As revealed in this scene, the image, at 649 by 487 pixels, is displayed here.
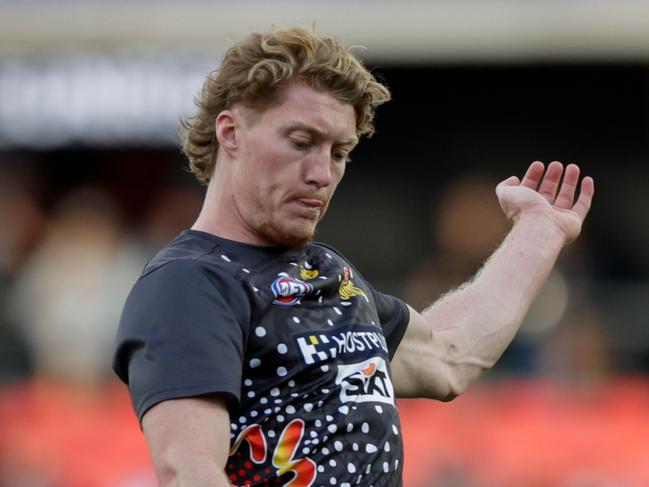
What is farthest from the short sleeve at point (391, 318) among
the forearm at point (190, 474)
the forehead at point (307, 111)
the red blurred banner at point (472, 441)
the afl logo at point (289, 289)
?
the red blurred banner at point (472, 441)

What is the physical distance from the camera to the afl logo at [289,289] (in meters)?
4.17

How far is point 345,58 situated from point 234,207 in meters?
0.53

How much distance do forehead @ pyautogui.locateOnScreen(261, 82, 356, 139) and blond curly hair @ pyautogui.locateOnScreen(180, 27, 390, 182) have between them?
2cm

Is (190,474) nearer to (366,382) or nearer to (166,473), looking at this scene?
(166,473)

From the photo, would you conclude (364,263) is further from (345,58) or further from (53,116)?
(345,58)

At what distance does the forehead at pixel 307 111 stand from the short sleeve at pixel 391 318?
66 cm

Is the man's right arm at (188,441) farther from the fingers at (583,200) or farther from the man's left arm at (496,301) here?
the fingers at (583,200)

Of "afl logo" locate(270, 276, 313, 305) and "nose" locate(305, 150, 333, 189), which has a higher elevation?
"nose" locate(305, 150, 333, 189)

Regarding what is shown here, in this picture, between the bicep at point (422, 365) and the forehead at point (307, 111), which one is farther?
the bicep at point (422, 365)

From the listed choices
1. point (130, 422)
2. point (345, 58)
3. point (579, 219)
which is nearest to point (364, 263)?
point (130, 422)

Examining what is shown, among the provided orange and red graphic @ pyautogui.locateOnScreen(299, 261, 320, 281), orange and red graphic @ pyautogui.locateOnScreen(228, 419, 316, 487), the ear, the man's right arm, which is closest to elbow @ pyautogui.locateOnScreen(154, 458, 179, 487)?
the man's right arm

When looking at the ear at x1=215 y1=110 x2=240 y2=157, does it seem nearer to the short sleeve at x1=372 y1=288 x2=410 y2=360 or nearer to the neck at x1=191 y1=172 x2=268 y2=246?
the neck at x1=191 y1=172 x2=268 y2=246

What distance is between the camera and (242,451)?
13.2 ft

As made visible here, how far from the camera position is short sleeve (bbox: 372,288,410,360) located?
4.71 metres
